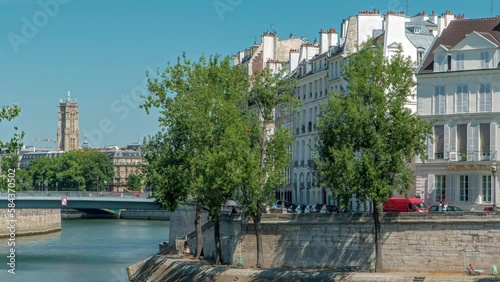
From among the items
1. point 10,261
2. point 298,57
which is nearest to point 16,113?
point 10,261

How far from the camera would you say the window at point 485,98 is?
56.2 metres

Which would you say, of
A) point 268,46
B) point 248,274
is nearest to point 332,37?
point 268,46

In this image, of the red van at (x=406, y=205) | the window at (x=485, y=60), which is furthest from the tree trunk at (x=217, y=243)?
the window at (x=485, y=60)

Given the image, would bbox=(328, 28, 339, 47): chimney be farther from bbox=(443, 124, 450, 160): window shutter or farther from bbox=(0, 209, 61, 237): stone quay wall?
bbox=(0, 209, 61, 237): stone quay wall

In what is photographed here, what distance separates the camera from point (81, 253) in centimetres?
8562

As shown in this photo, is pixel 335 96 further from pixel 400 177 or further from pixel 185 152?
pixel 185 152

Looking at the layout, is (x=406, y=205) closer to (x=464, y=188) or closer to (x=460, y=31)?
(x=464, y=188)

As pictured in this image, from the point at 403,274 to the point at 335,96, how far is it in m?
8.70

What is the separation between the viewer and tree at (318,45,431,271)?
163ft

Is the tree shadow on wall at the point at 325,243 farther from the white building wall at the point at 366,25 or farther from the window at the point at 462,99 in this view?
the white building wall at the point at 366,25

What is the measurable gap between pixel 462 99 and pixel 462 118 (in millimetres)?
999

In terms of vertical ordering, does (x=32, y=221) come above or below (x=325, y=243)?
below

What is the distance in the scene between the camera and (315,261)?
54781mm

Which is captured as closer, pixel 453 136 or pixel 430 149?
pixel 453 136
